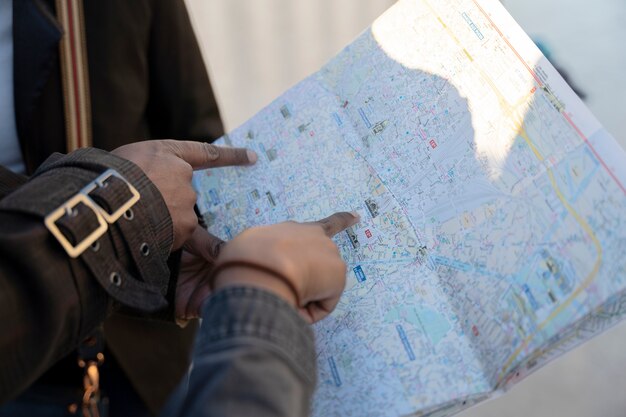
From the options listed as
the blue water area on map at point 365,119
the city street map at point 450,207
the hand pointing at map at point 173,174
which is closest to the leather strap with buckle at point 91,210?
the hand pointing at map at point 173,174

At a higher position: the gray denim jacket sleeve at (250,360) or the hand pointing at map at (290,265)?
the hand pointing at map at (290,265)

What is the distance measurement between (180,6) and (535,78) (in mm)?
884

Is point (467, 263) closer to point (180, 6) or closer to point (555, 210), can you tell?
point (555, 210)

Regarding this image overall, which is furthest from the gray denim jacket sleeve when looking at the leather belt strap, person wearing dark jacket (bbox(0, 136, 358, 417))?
the leather belt strap

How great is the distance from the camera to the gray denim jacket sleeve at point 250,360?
58cm

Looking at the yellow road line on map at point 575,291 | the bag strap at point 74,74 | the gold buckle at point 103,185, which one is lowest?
the yellow road line on map at point 575,291

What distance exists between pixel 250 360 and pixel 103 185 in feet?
1.17

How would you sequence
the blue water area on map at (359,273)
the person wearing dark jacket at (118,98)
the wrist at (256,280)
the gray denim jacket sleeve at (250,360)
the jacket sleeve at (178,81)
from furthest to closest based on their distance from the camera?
the jacket sleeve at (178,81) → the person wearing dark jacket at (118,98) → the blue water area on map at (359,273) → the wrist at (256,280) → the gray denim jacket sleeve at (250,360)

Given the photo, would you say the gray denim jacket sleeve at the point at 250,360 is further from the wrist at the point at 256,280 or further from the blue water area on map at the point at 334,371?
the blue water area on map at the point at 334,371

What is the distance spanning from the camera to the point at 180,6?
1368mm

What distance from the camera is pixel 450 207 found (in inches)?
35.7

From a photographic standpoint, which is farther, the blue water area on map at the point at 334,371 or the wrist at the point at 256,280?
the blue water area on map at the point at 334,371

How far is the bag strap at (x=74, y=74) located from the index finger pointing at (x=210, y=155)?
0.33 metres

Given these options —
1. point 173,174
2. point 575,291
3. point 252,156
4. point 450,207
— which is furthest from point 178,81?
point 575,291
